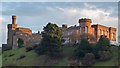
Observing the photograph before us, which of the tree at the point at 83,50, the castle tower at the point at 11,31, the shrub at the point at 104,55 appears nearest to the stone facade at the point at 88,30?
the tree at the point at 83,50

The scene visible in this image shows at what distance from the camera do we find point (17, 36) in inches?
3196

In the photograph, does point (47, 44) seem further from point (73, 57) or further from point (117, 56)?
point (117, 56)

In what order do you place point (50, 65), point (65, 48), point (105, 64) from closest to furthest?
point (105, 64)
point (50, 65)
point (65, 48)

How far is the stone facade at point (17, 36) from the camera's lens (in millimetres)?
81188

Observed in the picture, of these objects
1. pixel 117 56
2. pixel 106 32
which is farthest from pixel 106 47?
pixel 106 32

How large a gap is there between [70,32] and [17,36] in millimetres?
23204

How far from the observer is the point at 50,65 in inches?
1965

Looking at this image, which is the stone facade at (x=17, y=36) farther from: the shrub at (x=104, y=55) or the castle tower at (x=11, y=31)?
the shrub at (x=104, y=55)

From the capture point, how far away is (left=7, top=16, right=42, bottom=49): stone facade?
81.2 metres

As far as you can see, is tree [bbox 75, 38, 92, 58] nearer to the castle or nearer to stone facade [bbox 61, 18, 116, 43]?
stone facade [bbox 61, 18, 116, 43]

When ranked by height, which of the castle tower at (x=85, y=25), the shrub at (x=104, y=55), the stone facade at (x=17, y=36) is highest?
the castle tower at (x=85, y=25)

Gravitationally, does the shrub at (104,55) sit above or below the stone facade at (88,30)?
below

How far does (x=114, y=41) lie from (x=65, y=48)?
2798cm

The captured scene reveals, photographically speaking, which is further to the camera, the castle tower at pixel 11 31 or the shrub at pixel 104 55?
the castle tower at pixel 11 31
